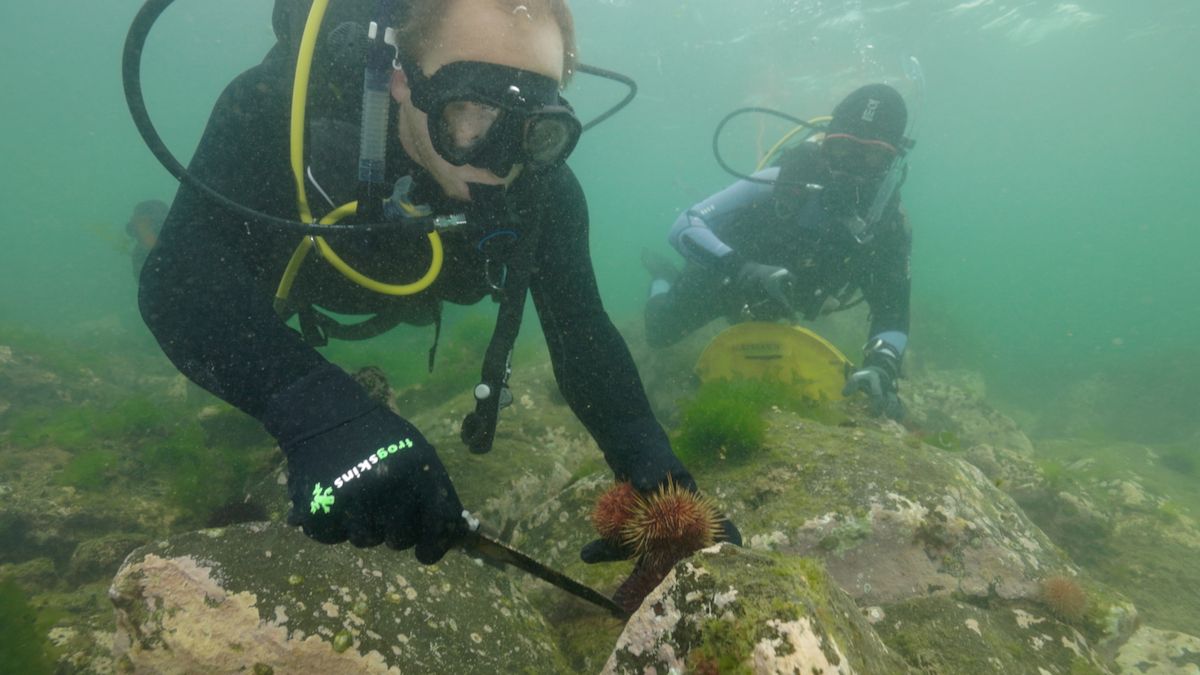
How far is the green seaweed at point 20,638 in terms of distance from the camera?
8.93 ft

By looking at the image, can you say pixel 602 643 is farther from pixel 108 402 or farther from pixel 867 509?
pixel 108 402

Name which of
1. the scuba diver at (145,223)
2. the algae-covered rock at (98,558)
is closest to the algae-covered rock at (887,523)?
the algae-covered rock at (98,558)

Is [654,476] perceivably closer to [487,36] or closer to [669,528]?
[669,528]

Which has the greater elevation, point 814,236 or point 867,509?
point 814,236

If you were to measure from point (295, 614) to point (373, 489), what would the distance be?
0.93 m

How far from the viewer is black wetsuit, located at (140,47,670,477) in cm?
201

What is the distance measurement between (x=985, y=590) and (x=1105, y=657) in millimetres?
876

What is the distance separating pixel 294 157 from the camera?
8.57 feet

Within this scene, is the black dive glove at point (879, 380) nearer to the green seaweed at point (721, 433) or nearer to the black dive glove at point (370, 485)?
the green seaweed at point (721, 433)

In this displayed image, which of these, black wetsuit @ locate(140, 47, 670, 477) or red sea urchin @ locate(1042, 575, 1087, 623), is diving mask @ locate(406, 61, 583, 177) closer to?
black wetsuit @ locate(140, 47, 670, 477)

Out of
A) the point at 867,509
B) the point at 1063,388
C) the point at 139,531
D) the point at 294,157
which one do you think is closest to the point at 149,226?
the point at 139,531

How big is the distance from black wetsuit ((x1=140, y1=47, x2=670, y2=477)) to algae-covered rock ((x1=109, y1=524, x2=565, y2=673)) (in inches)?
27.2

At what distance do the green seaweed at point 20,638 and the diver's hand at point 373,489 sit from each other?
8.00 feet

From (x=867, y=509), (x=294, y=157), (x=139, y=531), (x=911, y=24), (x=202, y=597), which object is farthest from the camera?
(x=911, y=24)
